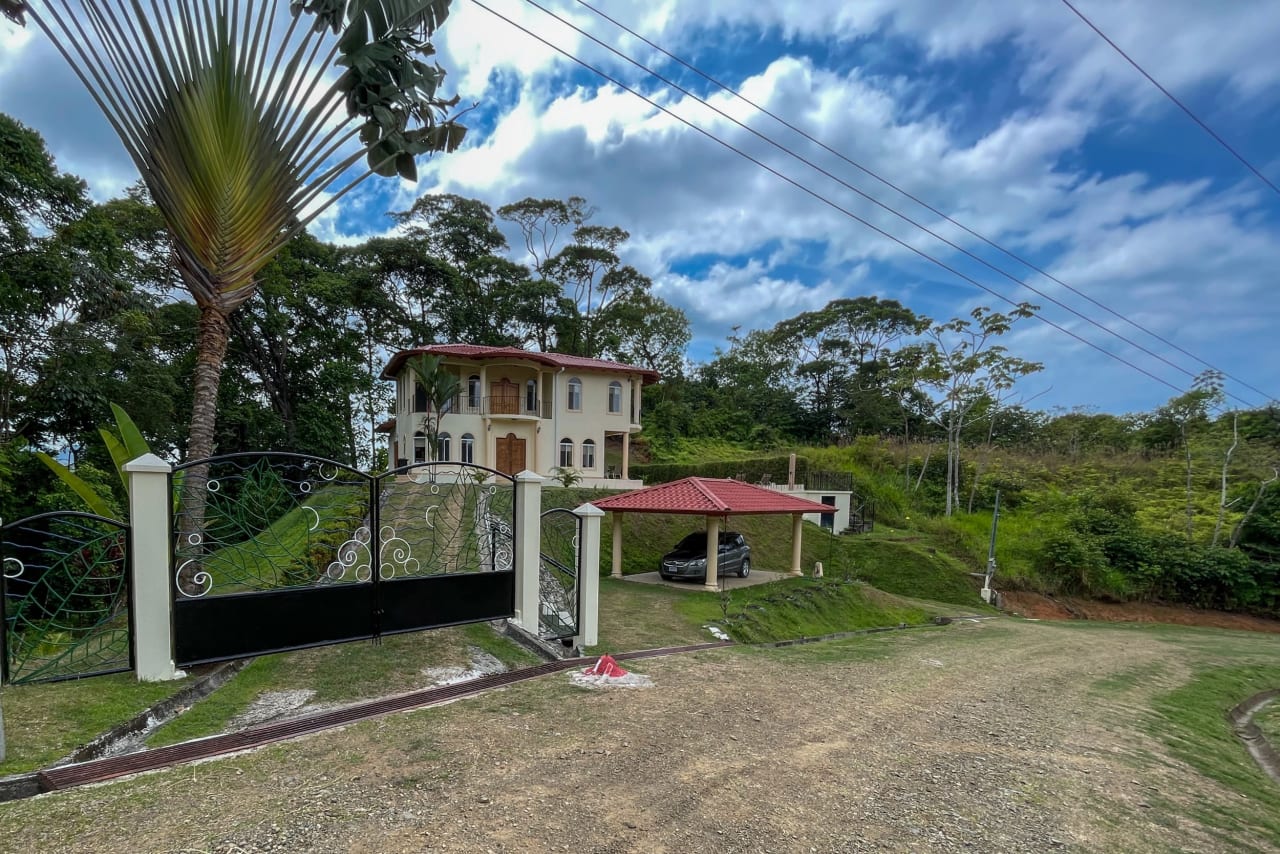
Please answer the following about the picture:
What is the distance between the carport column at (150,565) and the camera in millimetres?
4430

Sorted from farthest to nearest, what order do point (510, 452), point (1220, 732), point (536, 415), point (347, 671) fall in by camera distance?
point (510, 452) < point (536, 415) < point (1220, 732) < point (347, 671)

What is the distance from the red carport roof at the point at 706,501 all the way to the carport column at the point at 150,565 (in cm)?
928

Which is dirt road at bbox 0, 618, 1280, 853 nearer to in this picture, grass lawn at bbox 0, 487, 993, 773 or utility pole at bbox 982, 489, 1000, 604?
grass lawn at bbox 0, 487, 993, 773

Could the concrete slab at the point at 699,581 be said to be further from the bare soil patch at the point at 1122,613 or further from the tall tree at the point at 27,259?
the tall tree at the point at 27,259

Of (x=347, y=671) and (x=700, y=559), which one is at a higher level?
(x=347, y=671)

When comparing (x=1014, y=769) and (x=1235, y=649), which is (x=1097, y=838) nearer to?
(x=1014, y=769)

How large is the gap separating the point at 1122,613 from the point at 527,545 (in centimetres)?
2155

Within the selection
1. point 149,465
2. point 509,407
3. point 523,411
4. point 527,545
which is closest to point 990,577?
point 527,545

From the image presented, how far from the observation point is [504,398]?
2442 centimetres

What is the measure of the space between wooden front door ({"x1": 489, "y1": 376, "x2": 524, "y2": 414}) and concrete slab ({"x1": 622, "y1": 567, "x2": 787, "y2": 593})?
1100 cm

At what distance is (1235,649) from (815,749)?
50.4 feet

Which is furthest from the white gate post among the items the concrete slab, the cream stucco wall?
the cream stucco wall

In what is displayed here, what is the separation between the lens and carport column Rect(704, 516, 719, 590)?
13922 millimetres

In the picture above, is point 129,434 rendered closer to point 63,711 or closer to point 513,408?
point 63,711
